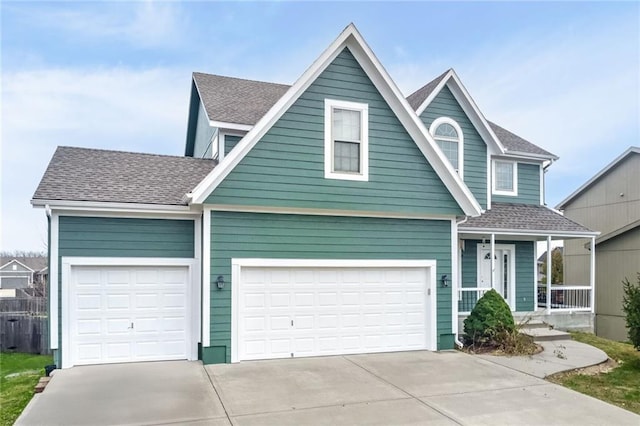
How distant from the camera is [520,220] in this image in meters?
14.4

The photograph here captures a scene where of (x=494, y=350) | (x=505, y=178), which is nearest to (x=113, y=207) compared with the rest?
(x=494, y=350)

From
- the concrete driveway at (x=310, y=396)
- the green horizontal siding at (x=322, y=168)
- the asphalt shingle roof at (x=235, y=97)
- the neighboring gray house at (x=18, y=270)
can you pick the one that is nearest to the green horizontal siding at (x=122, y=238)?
the green horizontal siding at (x=322, y=168)

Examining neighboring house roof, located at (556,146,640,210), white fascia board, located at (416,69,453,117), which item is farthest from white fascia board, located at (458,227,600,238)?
neighboring house roof, located at (556,146,640,210)

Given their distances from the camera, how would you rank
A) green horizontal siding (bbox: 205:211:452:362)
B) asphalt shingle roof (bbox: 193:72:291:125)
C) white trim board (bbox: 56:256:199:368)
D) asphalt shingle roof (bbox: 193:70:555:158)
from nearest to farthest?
white trim board (bbox: 56:256:199:368), green horizontal siding (bbox: 205:211:452:362), asphalt shingle roof (bbox: 193:72:291:125), asphalt shingle roof (bbox: 193:70:555:158)

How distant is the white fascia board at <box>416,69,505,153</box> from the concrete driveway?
7.58 m

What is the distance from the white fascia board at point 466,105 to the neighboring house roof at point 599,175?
31.3ft

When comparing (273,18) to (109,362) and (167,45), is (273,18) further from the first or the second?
(109,362)

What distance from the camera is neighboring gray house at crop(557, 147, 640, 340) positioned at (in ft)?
60.4

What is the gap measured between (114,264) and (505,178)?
12266 mm

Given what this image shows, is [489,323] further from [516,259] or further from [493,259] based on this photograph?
[516,259]

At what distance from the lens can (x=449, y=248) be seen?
1113 cm

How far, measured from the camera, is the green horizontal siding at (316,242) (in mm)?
9344

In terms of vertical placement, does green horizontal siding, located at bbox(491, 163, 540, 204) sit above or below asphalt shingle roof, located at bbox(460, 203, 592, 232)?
above

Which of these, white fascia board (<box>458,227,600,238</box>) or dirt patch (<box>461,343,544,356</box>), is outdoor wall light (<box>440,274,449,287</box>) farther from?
white fascia board (<box>458,227,600,238</box>)
